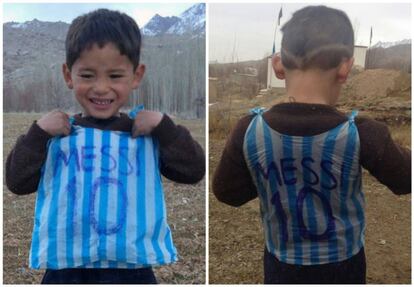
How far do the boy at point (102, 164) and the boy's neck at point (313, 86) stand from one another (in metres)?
0.30

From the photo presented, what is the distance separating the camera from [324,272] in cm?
113

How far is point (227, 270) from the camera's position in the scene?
2217 mm

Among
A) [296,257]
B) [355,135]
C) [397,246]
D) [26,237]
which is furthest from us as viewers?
[26,237]

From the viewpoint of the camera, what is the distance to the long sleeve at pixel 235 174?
1.10 m

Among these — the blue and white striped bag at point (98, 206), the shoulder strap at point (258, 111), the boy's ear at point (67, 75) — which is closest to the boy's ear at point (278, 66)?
the shoulder strap at point (258, 111)

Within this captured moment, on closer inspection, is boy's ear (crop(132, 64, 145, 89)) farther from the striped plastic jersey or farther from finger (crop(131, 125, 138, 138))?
the striped plastic jersey

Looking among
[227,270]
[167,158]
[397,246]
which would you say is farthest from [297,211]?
[397,246]

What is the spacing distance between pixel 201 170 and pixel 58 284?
1.53 feet

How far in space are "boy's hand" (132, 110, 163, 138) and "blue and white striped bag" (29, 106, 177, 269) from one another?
0.08 feet

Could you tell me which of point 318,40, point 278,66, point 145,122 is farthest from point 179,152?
point 318,40

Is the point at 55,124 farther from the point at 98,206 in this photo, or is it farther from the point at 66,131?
the point at 98,206

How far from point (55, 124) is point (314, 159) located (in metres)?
0.63

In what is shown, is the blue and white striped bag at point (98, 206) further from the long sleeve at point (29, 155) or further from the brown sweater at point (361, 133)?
the brown sweater at point (361, 133)

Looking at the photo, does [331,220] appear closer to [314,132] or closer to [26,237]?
[314,132]
